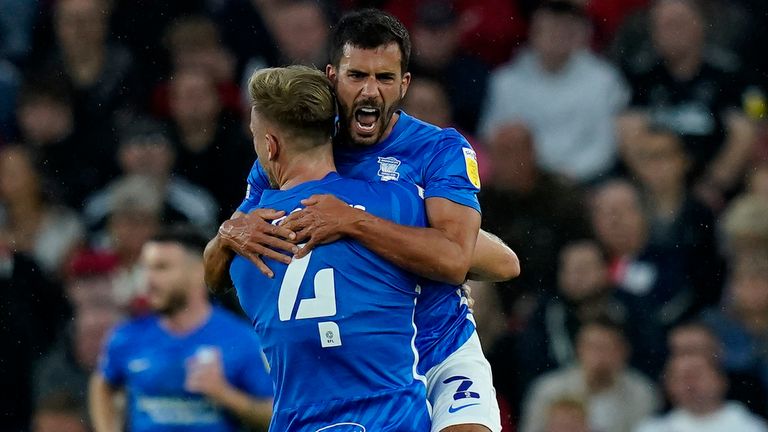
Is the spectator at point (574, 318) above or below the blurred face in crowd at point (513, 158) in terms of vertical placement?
below

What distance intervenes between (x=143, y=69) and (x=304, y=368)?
241 inches

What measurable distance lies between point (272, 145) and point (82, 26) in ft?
19.8

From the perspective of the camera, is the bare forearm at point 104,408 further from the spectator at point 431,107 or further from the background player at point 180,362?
the spectator at point 431,107

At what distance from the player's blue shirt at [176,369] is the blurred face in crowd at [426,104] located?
7.40ft

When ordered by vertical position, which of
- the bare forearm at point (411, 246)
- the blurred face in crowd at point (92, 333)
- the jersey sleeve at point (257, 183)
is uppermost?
the bare forearm at point (411, 246)

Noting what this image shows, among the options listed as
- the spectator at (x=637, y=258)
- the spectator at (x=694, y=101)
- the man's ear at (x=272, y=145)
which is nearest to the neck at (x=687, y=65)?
the spectator at (x=694, y=101)

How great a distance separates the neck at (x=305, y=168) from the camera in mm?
4941

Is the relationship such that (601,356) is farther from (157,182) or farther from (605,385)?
(157,182)

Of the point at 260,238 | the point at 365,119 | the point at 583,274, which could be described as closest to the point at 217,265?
the point at 260,238

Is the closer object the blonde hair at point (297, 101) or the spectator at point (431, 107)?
the blonde hair at point (297, 101)

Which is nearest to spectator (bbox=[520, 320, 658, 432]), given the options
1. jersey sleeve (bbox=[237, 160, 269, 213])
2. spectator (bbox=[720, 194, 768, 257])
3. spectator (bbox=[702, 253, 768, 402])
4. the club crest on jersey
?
spectator (bbox=[702, 253, 768, 402])

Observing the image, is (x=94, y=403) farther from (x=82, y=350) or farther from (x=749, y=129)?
(x=749, y=129)

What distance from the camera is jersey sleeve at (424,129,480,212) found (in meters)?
5.02

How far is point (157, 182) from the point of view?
32.8 feet
